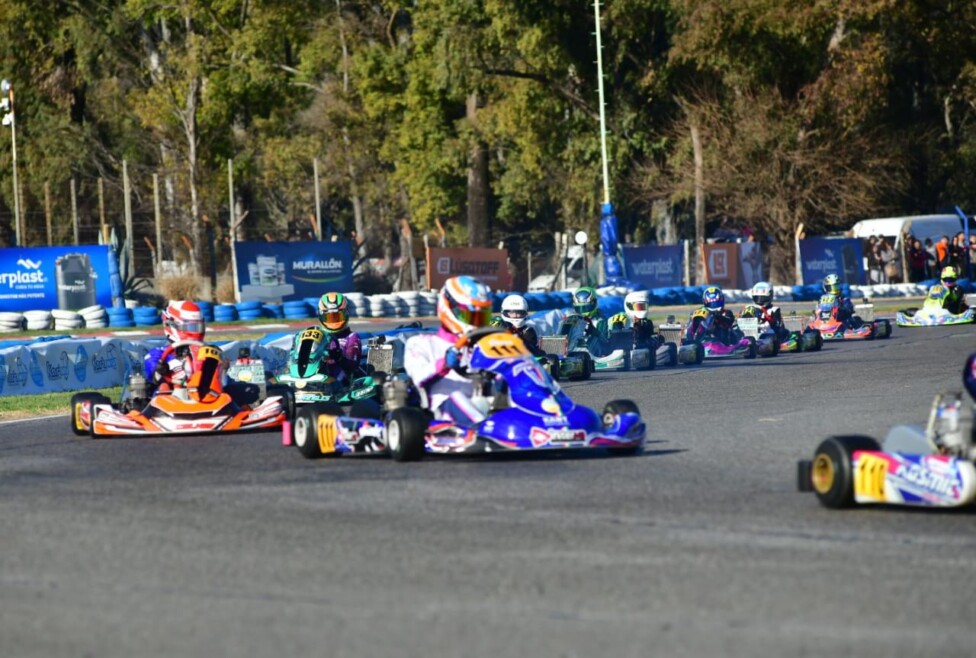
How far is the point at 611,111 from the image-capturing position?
157 ft


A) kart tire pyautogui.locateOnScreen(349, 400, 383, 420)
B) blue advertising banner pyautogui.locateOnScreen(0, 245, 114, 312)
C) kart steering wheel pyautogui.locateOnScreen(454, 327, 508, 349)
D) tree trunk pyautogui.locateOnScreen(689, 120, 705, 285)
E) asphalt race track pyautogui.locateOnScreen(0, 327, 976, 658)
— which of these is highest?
tree trunk pyautogui.locateOnScreen(689, 120, 705, 285)

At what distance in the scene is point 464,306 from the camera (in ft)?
35.4

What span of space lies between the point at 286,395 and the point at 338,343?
2.25 m

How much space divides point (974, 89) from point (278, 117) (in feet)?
72.9

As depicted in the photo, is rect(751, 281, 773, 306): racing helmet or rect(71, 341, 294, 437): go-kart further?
rect(751, 281, 773, 306): racing helmet

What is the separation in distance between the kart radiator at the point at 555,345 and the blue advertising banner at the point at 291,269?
51.7ft

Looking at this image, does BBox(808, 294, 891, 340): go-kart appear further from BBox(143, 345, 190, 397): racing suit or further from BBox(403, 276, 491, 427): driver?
BBox(403, 276, 491, 427): driver

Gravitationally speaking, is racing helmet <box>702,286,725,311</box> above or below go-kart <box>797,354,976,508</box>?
above

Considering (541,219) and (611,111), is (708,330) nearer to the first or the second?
(611,111)

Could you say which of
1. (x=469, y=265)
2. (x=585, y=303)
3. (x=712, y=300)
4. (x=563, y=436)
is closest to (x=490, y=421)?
(x=563, y=436)

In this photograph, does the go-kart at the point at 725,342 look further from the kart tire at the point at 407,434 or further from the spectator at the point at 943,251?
the spectator at the point at 943,251

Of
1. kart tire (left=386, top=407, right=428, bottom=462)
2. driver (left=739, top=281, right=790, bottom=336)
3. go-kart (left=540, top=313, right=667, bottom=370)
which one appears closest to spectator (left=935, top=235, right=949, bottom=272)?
driver (left=739, top=281, right=790, bottom=336)

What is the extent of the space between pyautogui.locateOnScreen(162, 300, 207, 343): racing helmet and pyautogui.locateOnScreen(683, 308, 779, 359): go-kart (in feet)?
31.2

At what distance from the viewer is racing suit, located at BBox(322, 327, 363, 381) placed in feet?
48.4
